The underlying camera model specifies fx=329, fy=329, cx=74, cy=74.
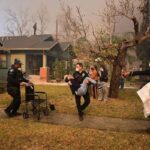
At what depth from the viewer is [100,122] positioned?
9.66m

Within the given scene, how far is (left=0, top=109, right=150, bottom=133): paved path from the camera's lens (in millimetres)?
8945

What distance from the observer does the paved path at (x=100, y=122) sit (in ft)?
29.3

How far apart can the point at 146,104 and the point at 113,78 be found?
8.97 meters

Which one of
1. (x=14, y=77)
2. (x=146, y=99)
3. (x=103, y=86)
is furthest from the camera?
(x=103, y=86)

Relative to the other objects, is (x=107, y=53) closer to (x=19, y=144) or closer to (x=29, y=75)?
(x=19, y=144)

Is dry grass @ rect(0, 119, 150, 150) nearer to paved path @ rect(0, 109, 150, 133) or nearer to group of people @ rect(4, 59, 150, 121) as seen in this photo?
paved path @ rect(0, 109, 150, 133)

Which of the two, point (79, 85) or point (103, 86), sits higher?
point (79, 85)

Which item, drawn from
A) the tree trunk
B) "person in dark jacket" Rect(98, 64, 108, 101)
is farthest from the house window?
"person in dark jacket" Rect(98, 64, 108, 101)

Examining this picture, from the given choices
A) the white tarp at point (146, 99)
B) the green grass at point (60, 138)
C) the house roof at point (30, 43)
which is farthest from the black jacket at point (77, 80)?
the house roof at point (30, 43)

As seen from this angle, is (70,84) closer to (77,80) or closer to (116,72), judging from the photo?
(77,80)

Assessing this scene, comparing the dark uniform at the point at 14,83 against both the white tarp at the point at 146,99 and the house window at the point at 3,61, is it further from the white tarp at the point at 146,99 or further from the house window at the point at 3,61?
the house window at the point at 3,61

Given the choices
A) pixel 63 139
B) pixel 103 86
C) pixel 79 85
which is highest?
pixel 79 85

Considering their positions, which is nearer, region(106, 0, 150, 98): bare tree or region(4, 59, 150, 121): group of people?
region(4, 59, 150, 121): group of people

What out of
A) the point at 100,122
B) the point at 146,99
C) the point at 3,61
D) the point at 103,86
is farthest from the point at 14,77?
the point at 3,61
